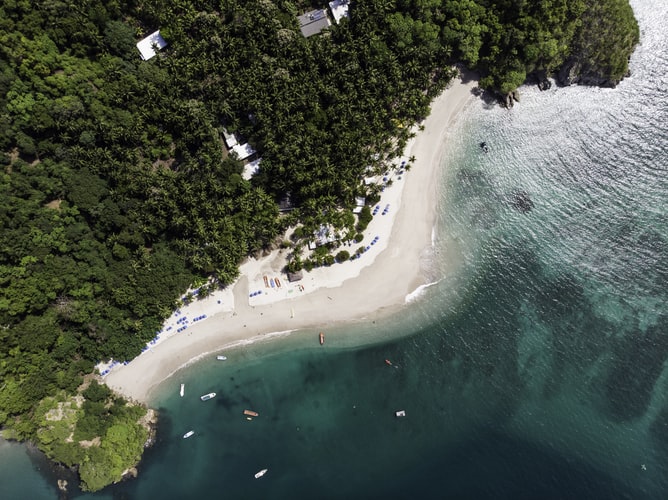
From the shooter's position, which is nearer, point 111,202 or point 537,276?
point 111,202

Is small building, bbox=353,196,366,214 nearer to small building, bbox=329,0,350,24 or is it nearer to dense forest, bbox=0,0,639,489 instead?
dense forest, bbox=0,0,639,489

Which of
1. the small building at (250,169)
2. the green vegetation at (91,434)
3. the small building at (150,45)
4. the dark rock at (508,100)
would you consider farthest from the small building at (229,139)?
the dark rock at (508,100)

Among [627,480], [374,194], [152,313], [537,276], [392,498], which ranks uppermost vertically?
[374,194]

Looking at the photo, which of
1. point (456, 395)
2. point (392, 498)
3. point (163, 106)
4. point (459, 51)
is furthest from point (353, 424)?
point (459, 51)

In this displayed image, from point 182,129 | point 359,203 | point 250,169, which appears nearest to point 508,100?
point 359,203

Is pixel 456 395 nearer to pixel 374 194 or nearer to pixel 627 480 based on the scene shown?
pixel 627 480

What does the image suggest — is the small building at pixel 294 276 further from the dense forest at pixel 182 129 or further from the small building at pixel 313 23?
the small building at pixel 313 23
